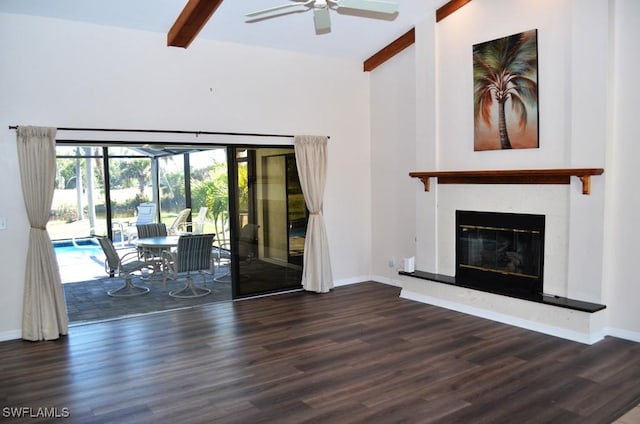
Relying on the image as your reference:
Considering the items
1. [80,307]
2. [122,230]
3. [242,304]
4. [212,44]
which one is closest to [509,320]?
[242,304]

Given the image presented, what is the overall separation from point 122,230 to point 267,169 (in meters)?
4.66

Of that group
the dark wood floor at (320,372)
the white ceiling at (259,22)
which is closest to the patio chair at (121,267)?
the dark wood floor at (320,372)

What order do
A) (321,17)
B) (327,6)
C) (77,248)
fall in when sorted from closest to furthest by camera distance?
(327,6) < (321,17) < (77,248)

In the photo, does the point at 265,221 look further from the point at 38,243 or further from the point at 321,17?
the point at 321,17

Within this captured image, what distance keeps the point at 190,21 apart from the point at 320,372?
12.4 ft

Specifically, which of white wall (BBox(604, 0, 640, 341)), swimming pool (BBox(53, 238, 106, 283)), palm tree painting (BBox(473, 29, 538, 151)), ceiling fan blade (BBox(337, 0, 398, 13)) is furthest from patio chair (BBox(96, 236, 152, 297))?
white wall (BBox(604, 0, 640, 341))

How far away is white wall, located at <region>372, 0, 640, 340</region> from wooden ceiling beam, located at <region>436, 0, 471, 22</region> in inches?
2.4

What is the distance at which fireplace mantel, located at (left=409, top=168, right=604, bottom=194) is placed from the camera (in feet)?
14.9

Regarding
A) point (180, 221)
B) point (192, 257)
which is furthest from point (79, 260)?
point (192, 257)

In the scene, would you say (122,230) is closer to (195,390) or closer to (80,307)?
(80,307)

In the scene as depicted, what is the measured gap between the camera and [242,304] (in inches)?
242

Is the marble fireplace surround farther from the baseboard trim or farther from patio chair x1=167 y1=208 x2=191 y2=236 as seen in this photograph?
patio chair x1=167 y1=208 x2=191 y2=236

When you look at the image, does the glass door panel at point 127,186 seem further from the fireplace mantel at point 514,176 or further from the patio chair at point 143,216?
the fireplace mantel at point 514,176

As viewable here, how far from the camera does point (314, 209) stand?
669 cm
